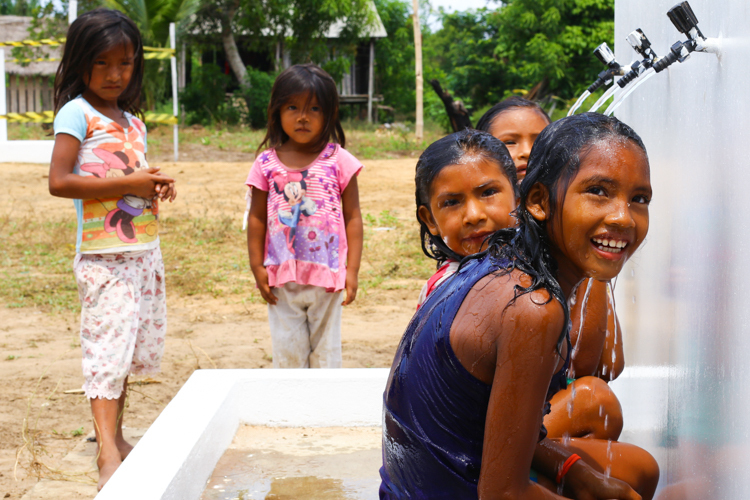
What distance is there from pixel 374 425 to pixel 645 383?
1146 mm

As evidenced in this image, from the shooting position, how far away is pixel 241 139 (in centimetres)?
1697

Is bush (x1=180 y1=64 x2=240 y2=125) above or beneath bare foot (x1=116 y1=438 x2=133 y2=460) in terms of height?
above

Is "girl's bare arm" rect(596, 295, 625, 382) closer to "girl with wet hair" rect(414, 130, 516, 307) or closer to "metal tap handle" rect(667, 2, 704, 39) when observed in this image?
"girl with wet hair" rect(414, 130, 516, 307)

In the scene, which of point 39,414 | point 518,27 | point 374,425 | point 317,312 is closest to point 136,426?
point 39,414

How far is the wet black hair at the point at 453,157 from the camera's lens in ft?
7.17

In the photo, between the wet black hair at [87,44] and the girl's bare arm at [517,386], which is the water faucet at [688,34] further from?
the wet black hair at [87,44]

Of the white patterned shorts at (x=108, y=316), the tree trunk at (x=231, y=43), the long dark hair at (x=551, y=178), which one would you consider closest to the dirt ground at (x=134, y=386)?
the white patterned shorts at (x=108, y=316)

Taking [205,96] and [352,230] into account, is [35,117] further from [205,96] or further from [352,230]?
[205,96]

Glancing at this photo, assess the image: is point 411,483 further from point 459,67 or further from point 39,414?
point 459,67

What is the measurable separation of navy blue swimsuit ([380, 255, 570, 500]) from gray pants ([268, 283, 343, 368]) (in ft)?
5.83

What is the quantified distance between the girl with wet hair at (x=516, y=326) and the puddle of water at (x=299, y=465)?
0.96m

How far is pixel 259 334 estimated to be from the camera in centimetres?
533

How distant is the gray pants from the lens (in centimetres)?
337

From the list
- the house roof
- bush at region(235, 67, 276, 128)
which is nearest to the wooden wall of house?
bush at region(235, 67, 276, 128)
